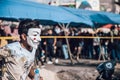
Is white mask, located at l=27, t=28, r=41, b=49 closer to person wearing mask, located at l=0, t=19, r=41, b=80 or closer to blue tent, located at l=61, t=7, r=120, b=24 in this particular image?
person wearing mask, located at l=0, t=19, r=41, b=80

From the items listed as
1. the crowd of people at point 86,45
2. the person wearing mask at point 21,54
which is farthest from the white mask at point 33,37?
the crowd of people at point 86,45

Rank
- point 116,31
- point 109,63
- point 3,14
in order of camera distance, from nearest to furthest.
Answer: point 109,63 < point 3,14 < point 116,31

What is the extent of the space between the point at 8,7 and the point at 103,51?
8.96 meters

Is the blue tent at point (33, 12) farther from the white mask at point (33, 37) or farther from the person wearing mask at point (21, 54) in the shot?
the person wearing mask at point (21, 54)

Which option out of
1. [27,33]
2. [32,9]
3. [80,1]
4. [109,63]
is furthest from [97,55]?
[80,1]

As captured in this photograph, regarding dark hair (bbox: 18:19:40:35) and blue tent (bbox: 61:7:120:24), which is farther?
blue tent (bbox: 61:7:120:24)

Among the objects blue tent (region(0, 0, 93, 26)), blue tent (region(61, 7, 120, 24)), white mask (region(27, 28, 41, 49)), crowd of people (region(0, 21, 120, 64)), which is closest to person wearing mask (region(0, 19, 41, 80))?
white mask (region(27, 28, 41, 49))

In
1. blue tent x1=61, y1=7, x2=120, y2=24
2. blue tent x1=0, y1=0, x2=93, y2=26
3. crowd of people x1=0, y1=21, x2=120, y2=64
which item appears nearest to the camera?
blue tent x1=0, y1=0, x2=93, y2=26

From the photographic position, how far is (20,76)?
461 centimetres

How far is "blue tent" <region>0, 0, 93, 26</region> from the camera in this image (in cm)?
1158

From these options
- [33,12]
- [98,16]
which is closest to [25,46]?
[33,12]

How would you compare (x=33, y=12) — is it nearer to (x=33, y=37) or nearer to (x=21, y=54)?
(x=33, y=37)

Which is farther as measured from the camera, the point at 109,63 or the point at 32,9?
the point at 32,9

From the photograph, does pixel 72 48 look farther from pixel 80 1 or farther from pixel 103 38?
pixel 80 1
